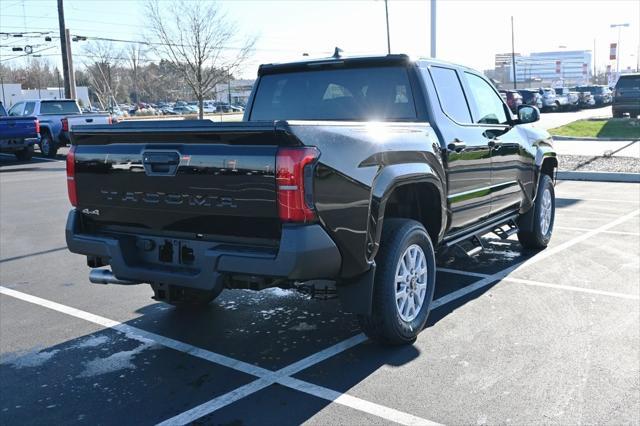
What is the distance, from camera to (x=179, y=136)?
3824 millimetres

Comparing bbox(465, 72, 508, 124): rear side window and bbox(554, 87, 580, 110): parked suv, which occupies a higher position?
bbox(554, 87, 580, 110): parked suv

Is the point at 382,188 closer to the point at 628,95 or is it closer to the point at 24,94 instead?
the point at 628,95

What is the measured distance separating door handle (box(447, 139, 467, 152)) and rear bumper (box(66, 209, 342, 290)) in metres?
1.76

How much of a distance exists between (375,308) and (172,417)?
4.87 feet

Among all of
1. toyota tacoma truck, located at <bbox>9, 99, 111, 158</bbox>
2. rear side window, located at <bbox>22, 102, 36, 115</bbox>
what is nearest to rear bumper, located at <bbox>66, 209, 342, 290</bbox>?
toyota tacoma truck, located at <bbox>9, 99, 111, 158</bbox>

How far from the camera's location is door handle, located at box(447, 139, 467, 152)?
504 cm

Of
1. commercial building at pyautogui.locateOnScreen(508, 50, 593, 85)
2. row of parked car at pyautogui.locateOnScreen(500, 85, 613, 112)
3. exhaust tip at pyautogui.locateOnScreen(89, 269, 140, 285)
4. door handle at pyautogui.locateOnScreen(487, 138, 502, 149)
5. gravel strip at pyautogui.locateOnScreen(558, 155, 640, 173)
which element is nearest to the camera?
exhaust tip at pyautogui.locateOnScreen(89, 269, 140, 285)

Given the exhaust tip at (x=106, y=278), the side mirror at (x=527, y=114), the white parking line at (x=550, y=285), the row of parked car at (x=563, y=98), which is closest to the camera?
the exhaust tip at (x=106, y=278)

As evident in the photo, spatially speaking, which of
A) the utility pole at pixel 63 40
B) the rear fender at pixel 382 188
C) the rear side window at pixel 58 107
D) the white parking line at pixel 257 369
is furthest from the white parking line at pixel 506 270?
the utility pole at pixel 63 40

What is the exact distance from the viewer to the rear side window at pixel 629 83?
27483mm

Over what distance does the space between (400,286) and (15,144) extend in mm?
18870

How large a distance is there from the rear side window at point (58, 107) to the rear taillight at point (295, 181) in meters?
21.4

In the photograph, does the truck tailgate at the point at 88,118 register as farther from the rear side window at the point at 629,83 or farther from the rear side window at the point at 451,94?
the rear side window at the point at 629,83

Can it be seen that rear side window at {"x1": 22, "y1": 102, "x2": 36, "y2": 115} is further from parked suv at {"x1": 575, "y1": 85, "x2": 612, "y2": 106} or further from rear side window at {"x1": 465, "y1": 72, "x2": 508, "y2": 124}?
parked suv at {"x1": 575, "y1": 85, "x2": 612, "y2": 106}
